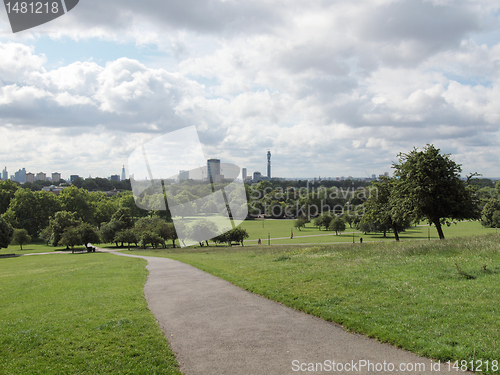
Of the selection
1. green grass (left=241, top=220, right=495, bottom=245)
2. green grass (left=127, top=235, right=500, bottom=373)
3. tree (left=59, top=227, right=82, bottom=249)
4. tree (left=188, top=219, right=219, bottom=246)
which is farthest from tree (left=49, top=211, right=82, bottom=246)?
green grass (left=127, top=235, right=500, bottom=373)

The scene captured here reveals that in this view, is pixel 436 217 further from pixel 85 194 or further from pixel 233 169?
pixel 85 194

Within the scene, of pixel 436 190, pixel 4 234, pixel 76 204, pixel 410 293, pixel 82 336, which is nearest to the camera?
pixel 82 336

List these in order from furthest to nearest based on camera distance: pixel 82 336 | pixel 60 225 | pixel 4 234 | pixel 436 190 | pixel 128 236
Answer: pixel 60 225, pixel 128 236, pixel 4 234, pixel 436 190, pixel 82 336

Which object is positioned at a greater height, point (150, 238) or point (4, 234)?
point (4, 234)

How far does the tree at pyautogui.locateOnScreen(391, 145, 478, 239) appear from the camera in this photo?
84.2ft

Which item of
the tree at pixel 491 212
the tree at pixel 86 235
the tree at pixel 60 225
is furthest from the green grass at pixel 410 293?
the tree at pixel 491 212

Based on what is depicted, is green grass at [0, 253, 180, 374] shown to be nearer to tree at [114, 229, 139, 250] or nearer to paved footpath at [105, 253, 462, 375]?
paved footpath at [105, 253, 462, 375]

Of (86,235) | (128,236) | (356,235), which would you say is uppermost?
(86,235)

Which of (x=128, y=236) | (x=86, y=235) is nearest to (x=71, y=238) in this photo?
(x=86, y=235)

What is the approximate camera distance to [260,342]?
24.1ft

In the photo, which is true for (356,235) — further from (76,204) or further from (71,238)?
(76,204)

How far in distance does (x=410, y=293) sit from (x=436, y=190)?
63.8 feet

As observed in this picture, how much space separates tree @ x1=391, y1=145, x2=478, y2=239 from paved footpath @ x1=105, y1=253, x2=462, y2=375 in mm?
19800

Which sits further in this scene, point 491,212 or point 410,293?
point 491,212
